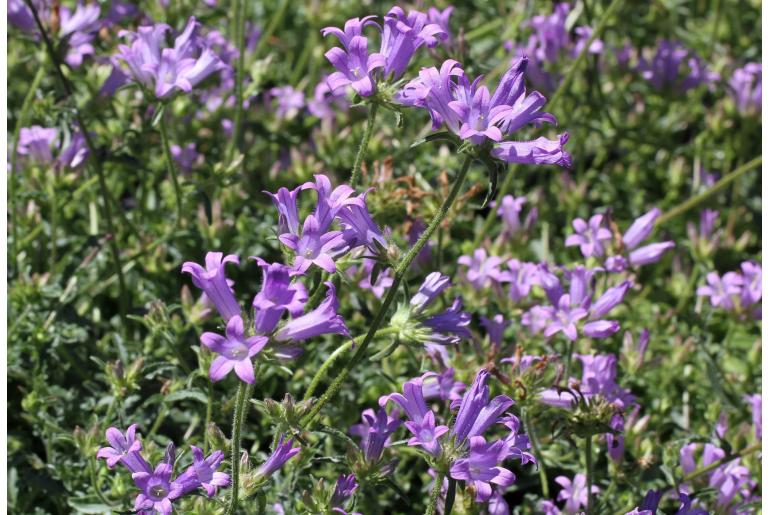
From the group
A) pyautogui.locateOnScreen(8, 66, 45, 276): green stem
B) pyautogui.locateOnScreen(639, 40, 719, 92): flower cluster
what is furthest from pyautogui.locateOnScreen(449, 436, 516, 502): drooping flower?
pyautogui.locateOnScreen(639, 40, 719, 92): flower cluster

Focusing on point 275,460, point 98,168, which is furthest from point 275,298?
point 98,168

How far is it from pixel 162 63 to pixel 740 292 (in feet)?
7.75

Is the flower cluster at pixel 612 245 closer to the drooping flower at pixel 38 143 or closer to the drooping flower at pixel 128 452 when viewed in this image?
the drooping flower at pixel 128 452

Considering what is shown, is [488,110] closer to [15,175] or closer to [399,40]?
[399,40]

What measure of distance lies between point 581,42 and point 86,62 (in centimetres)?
224

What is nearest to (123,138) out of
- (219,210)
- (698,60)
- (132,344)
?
(219,210)

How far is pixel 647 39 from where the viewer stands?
231 inches

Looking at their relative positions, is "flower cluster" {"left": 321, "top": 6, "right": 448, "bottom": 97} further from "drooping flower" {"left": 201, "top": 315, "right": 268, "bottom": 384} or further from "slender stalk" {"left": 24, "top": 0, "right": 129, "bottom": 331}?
"slender stalk" {"left": 24, "top": 0, "right": 129, "bottom": 331}

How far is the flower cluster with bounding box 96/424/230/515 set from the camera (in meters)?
2.36

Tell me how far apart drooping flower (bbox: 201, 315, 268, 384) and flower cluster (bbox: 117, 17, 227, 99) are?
3.78 feet

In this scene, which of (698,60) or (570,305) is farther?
(698,60)

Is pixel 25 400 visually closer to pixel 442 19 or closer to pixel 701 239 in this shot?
pixel 442 19

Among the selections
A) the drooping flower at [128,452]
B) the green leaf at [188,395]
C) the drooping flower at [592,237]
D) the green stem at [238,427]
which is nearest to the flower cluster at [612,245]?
the drooping flower at [592,237]

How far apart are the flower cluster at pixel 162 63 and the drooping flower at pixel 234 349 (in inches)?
45.3
